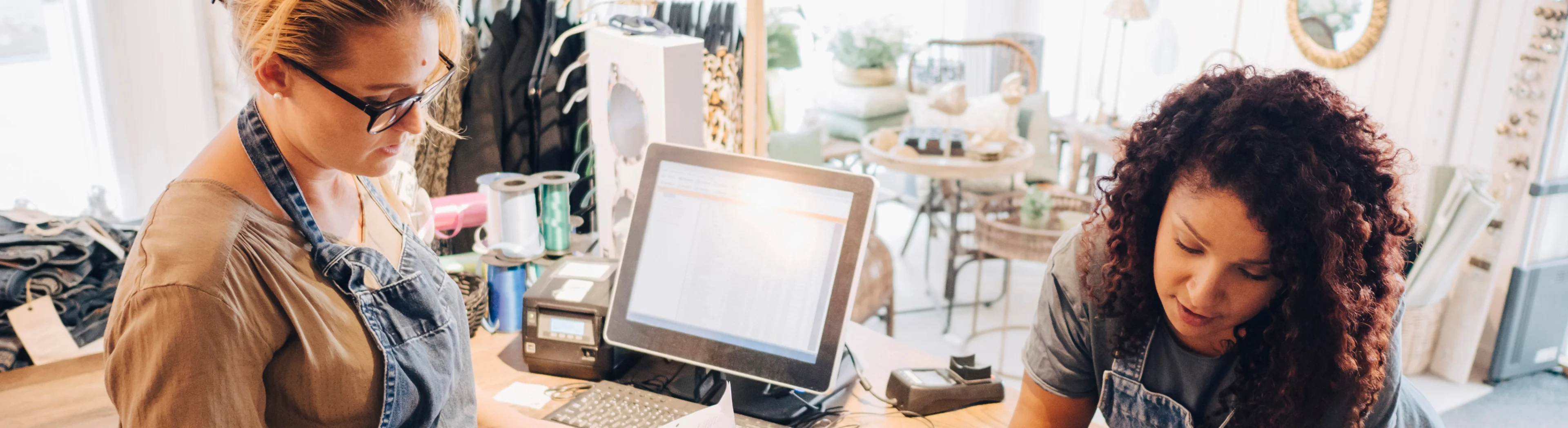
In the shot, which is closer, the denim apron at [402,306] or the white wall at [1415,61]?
the denim apron at [402,306]

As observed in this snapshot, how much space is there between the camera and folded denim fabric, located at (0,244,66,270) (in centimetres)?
168

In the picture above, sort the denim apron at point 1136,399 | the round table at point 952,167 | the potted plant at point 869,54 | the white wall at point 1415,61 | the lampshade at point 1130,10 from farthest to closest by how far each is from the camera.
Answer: the potted plant at point 869,54, the lampshade at point 1130,10, the round table at point 952,167, the white wall at point 1415,61, the denim apron at point 1136,399

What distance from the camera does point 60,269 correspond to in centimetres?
172

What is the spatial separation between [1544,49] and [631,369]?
3.30 m

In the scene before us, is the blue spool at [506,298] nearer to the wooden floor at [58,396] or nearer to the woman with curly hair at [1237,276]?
the wooden floor at [58,396]

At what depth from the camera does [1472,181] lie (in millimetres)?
3287

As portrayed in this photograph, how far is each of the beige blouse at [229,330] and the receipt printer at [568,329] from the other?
1.66ft

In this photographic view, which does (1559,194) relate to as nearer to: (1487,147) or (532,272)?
(1487,147)

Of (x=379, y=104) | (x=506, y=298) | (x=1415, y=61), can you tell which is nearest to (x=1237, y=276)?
(x=379, y=104)

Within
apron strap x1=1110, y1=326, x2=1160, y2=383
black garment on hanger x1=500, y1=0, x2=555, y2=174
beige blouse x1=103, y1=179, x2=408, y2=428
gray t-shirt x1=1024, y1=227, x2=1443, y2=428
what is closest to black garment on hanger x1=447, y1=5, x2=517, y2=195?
black garment on hanger x1=500, y1=0, x2=555, y2=174

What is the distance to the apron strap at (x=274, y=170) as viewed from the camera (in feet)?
3.28

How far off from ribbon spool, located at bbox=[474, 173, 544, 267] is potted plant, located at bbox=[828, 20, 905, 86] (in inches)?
145

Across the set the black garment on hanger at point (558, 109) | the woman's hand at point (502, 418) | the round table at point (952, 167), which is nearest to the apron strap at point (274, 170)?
the woman's hand at point (502, 418)

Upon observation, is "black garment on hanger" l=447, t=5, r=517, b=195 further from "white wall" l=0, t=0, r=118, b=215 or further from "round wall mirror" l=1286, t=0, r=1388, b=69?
"round wall mirror" l=1286, t=0, r=1388, b=69
